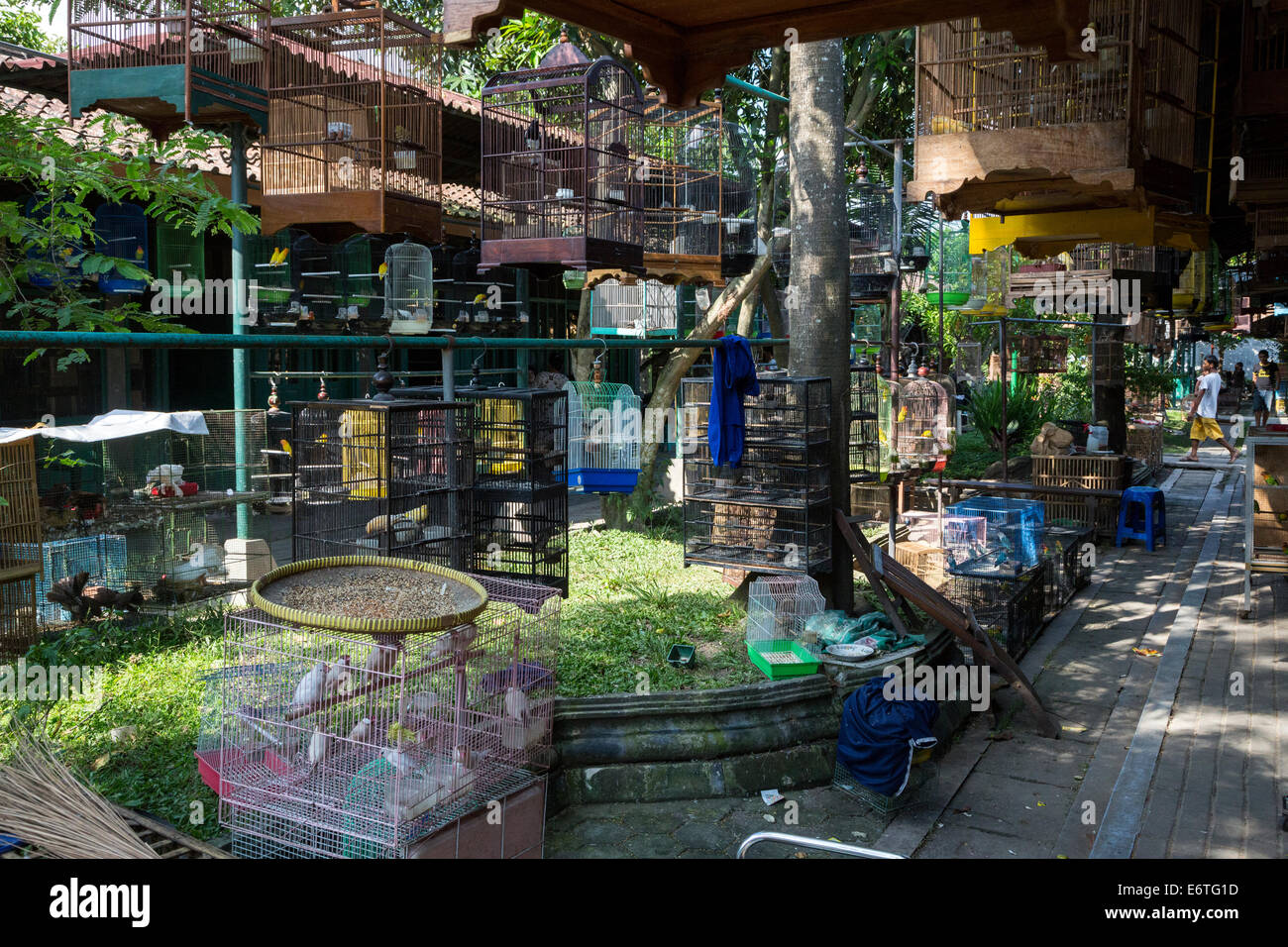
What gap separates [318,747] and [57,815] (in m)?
1.02

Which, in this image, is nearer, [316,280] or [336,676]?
[336,676]

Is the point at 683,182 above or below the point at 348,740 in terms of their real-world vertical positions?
above

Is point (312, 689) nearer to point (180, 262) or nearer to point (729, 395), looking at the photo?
point (729, 395)

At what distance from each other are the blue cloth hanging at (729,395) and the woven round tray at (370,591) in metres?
3.09

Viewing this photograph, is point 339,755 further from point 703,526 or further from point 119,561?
point 119,561

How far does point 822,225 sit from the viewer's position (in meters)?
8.41

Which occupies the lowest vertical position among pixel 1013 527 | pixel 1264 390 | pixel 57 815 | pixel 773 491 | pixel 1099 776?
pixel 1099 776

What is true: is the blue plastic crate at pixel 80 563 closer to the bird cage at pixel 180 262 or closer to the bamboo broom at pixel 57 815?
the bamboo broom at pixel 57 815

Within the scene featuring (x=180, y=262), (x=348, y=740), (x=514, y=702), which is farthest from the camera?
(x=180, y=262)

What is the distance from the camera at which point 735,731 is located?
252 inches

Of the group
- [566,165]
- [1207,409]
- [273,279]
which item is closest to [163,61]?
[273,279]

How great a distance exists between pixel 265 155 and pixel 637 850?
8.29 m

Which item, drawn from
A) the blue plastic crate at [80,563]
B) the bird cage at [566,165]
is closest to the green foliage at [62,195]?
the blue plastic crate at [80,563]
